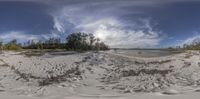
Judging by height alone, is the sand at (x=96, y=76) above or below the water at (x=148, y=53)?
below

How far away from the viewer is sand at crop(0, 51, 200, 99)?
15.6 ft

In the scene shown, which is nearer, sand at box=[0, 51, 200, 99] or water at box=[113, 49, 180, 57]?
sand at box=[0, 51, 200, 99]

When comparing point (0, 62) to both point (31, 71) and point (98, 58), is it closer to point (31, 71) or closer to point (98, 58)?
point (31, 71)

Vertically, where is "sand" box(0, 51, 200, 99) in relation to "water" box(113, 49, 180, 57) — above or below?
below

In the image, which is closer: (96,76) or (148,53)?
(96,76)

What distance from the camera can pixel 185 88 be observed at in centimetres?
497

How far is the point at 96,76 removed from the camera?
5785mm

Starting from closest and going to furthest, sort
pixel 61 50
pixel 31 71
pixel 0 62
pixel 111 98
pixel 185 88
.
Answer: pixel 111 98, pixel 185 88, pixel 61 50, pixel 31 71, pixel 0 62

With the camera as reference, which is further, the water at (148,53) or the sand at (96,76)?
the water at (148,53)

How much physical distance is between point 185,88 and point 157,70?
1.14 meters

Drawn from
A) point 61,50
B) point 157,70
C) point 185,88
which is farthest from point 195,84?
point 61,50

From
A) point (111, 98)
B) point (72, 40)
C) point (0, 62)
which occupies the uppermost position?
point (72, 40)

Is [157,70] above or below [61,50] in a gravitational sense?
below

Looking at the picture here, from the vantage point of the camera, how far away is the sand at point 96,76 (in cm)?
476
